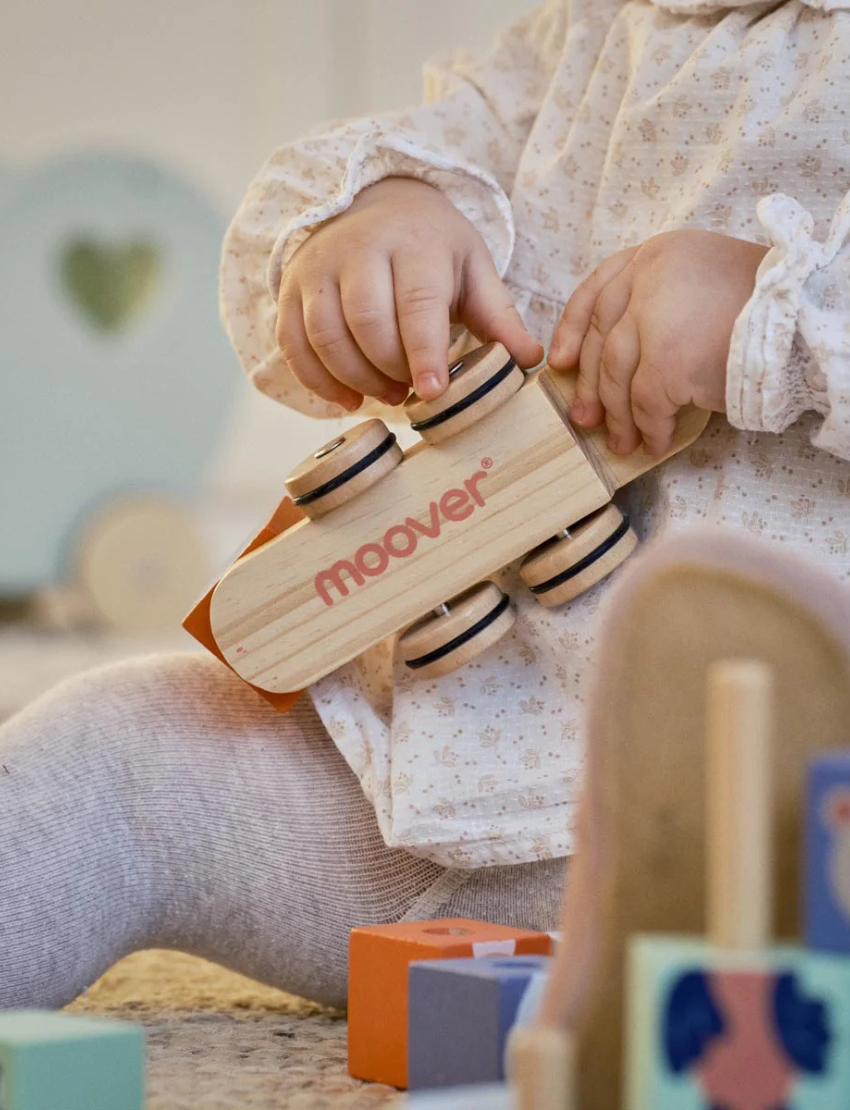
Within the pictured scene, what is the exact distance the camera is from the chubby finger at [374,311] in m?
0.59

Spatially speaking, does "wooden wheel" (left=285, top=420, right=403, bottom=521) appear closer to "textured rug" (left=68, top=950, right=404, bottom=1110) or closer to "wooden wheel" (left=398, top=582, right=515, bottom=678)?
"wooden wheel" (left=398, top=582, right=515, bottom=678)

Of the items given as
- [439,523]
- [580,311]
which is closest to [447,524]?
[439,523]

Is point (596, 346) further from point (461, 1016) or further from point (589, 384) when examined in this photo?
point (461, 1016)

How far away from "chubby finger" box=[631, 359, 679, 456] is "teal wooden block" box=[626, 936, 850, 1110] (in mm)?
318

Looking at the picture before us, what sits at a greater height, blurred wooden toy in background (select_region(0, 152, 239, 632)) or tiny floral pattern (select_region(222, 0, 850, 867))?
blurred wooden toy in background (select_region(0, 152, 239, 632))

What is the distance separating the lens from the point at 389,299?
0.59 meters

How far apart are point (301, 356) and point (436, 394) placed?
8 centimetres

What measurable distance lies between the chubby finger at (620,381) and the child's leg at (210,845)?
19 cm

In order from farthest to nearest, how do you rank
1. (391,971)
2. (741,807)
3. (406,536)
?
(406,536), (391,971), (741,807)

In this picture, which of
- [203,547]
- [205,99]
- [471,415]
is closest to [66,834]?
[471,415]

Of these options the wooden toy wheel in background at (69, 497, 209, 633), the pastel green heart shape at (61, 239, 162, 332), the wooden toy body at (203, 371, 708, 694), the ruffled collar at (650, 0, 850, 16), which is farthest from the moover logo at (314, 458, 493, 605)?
the pastel green heart shape at (61, 239, 162, 332)

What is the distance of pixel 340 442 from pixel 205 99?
1797mm

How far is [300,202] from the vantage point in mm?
705

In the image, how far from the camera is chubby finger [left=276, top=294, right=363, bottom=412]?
24.8 inches
